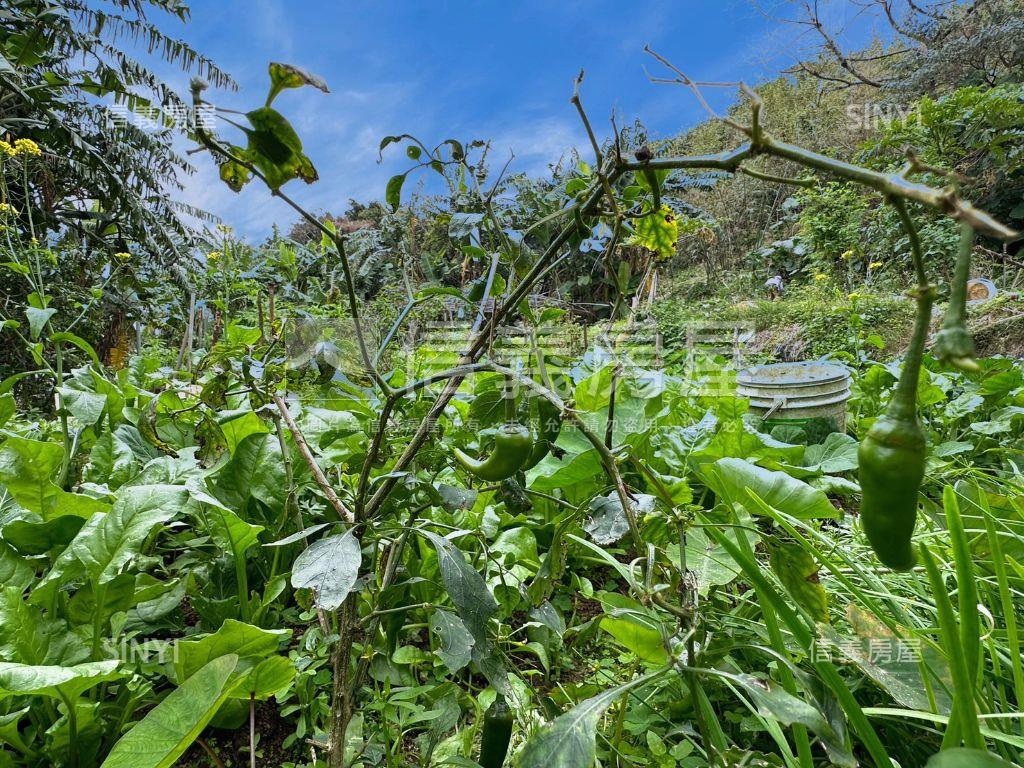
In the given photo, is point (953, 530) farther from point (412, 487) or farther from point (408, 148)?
point (408, 148)

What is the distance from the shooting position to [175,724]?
0.45m

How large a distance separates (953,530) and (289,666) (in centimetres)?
59

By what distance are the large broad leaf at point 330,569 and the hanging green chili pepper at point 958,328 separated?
34cm

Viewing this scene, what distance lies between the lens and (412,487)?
584 mm

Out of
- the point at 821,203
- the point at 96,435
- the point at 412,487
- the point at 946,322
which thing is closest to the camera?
the point at 946,322

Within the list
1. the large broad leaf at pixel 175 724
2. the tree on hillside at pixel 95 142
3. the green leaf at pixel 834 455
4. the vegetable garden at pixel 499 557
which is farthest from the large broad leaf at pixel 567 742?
the tree on hillside at pixel 95 142

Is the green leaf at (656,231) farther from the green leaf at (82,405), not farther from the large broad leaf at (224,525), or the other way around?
Answer: the green leaf at (82,405)

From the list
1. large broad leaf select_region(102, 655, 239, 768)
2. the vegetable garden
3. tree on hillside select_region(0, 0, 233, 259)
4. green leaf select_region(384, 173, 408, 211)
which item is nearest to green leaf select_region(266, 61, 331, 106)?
the vegetable garden

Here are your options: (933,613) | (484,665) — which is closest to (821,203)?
(933,613)

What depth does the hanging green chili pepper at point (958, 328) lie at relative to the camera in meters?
0.20

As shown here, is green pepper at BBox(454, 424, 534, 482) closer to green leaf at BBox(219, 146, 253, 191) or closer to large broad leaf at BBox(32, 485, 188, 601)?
green leaf at BBox(219, 146, 253, 191)

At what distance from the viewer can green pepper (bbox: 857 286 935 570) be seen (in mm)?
227

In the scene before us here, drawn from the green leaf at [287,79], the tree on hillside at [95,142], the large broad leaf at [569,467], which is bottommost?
the large broad leaf at [569,467]

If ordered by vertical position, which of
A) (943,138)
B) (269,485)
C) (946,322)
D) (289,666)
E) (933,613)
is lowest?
(933,613)
